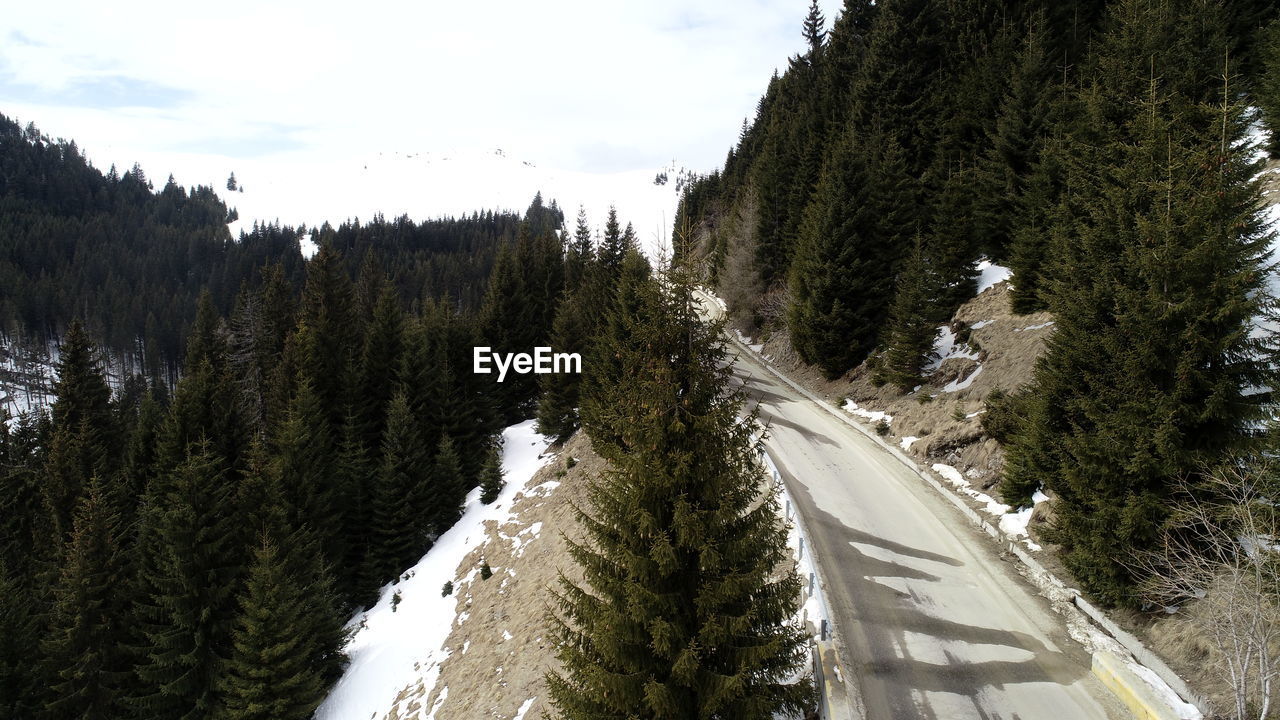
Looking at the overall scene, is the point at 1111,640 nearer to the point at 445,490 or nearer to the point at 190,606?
the point at 190,606

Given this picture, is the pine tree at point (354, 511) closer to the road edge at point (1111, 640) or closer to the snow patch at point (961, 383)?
the road edge at point (1111, 640)

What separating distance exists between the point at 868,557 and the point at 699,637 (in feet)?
27.2

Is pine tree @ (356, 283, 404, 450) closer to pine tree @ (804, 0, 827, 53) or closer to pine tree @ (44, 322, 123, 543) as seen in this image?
pine tree @ (44, 322, 123, 543)

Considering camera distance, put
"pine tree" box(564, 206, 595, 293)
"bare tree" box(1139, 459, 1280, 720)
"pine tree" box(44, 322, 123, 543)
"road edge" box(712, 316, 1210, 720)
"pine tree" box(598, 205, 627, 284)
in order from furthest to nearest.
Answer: "pine tree" box(564, 206, 595, 293)
"pine tree" box(598, 205, 627, 284)
"pine tree" box(44, 322, 123, 543)
"road edge" box(712, 316, 1210, 720)
"bare tree" box(1139, 459, 1280, 720)

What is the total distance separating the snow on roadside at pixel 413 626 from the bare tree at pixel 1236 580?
20474mm

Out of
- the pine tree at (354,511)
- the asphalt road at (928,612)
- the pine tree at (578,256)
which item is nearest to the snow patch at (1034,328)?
the asphalt road at (928,612)

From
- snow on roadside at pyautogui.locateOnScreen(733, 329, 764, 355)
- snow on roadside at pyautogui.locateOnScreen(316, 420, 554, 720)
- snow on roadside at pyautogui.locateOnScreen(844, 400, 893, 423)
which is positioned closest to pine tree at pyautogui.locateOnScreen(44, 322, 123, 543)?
snow on roadside at pyautogui.locateOnScreen(316, 420, 554, 720)

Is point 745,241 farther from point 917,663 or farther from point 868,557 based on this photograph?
point 917,663

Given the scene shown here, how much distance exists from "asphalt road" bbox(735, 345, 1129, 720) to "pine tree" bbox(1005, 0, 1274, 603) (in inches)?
72.2

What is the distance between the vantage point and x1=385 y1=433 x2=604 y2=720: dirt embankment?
1619cm

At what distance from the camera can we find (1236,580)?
296 inches

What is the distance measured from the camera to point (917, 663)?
10961 millimetres

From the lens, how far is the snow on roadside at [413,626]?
2148cm

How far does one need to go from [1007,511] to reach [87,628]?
3004 centimetres
